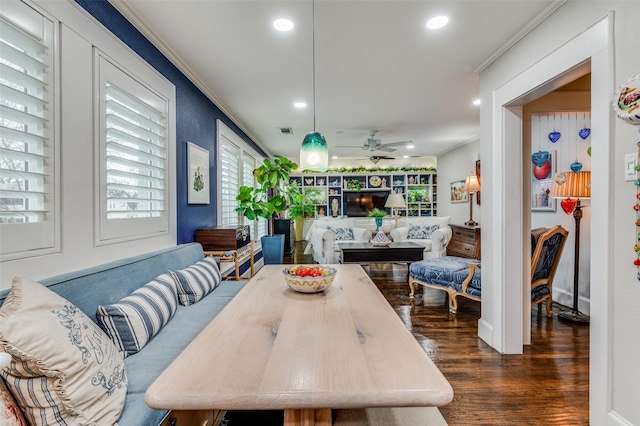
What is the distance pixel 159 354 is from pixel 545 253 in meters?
3.42

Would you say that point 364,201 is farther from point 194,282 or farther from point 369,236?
point 194,282

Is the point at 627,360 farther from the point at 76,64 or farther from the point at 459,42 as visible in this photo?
the point at 76,64

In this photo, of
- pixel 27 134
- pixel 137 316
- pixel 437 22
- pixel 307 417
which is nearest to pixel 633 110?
pixel 437 22

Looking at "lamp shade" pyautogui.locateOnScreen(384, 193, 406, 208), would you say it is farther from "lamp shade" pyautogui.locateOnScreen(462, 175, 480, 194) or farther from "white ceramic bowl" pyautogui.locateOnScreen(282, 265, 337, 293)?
"white ceramic bowl" pyautogui.locateOnScreen(282, 265, 337, 293)

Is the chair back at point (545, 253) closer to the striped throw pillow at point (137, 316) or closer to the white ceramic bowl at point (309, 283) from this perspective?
the white ceramic bowl at point (309, 283)

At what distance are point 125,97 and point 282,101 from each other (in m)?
1.99

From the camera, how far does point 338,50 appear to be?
258 cm

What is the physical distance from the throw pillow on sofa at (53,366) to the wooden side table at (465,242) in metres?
5.07

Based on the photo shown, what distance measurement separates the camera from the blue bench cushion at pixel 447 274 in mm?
3209

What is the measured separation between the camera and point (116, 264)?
1823 millimetres

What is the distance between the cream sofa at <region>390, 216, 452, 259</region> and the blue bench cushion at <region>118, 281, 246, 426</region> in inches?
161

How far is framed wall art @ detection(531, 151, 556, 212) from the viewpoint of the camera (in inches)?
Result: 151

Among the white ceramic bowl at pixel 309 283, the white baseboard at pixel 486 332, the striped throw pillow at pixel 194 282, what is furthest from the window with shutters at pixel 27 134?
the white baseboard at pixel 486 332

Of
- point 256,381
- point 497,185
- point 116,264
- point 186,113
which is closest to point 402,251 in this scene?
point 497,185
